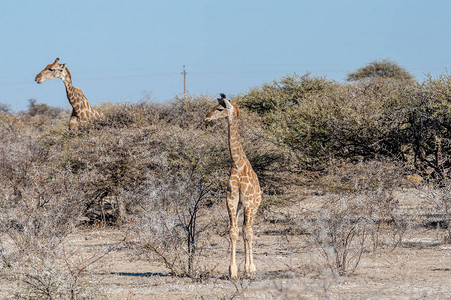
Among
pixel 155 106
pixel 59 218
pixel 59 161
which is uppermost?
pixel 155 106

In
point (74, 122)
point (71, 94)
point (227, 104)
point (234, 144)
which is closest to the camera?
point (227, 104)

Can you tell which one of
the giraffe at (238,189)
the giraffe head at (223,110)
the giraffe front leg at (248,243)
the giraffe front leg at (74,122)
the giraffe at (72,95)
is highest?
the giraffe at (72,95)

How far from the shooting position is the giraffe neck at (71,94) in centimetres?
1655

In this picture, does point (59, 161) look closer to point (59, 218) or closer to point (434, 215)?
point (59, 218)

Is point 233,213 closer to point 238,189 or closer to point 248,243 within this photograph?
point 238,189

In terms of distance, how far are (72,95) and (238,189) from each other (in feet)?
29.1

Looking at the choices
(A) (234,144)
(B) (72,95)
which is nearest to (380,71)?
(B) (72,95)

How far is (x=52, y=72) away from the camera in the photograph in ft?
53.5

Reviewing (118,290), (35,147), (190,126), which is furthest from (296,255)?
(35,147)

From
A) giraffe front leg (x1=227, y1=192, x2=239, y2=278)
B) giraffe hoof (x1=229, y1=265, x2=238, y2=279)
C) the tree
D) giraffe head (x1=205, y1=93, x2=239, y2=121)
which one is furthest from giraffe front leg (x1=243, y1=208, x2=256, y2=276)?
the tree

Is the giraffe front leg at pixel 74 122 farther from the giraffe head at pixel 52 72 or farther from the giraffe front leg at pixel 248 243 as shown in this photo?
the giraffe front leg at pixel 248 243

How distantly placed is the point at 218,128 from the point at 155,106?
317 centimetres

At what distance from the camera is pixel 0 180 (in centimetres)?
1469

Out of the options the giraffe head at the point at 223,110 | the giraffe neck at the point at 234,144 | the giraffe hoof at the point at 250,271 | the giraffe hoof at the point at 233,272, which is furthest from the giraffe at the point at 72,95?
the giraffe hoof at the point at 233,272
